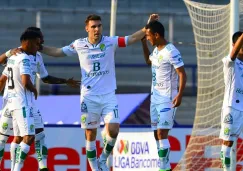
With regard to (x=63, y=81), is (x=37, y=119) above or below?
below

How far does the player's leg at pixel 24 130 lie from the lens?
38.9 feet

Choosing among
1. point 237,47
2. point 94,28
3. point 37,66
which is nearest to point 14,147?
point 37,66

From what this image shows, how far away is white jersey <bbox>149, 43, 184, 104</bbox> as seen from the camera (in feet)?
38.6

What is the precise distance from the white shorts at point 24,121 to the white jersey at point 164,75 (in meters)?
1.70

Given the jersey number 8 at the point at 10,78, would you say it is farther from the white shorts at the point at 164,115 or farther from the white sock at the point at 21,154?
the white shorts at the point at 164,115

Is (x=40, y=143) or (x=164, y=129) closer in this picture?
(x=164, y=129)

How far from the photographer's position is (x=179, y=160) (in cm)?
1452

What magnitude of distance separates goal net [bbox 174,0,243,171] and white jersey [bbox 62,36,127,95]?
278 centimetres

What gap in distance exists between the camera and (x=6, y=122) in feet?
41.3

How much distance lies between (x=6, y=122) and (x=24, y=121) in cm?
82

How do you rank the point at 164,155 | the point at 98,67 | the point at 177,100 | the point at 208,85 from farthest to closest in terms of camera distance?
the point at 208,85, the point at 98,67, the point at 164,155, the point at 177,100

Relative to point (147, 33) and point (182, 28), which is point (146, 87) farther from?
point (147, 33)

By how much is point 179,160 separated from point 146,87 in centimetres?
665

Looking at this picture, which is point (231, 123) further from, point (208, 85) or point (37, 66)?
point (208, 85)
